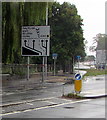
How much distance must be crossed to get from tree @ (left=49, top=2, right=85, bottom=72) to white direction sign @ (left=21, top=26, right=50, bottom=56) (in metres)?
26.6

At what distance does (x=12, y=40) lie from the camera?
71.2 feet

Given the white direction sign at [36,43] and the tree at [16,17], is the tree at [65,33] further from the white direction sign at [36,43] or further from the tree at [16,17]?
the white direction sign at [36,43]

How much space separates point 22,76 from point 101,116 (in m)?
18.6

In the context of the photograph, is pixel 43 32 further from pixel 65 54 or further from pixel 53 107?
pixel 65 54

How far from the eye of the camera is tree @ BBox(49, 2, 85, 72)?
43156 mm

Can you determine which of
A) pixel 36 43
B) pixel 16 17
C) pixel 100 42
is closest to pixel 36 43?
pixel 36 43

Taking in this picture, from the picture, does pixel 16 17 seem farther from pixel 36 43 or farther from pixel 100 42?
pixel 100 42

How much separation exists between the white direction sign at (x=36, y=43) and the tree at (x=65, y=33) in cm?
2663

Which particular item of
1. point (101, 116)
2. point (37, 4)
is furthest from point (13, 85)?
point (101, 116)

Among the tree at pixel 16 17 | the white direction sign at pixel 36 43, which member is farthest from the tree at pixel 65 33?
the white direction sign at pixel 36 43

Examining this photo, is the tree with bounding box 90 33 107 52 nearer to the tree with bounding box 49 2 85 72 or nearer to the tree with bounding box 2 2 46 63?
the tree with bounding box 49 2 85 72

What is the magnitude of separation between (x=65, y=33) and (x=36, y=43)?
94.9 ft

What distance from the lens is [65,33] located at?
43.7 meters

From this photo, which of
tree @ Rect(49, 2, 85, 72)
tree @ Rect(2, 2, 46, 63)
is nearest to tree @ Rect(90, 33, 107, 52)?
tree @ Rect(49, 2, 85, 72)
